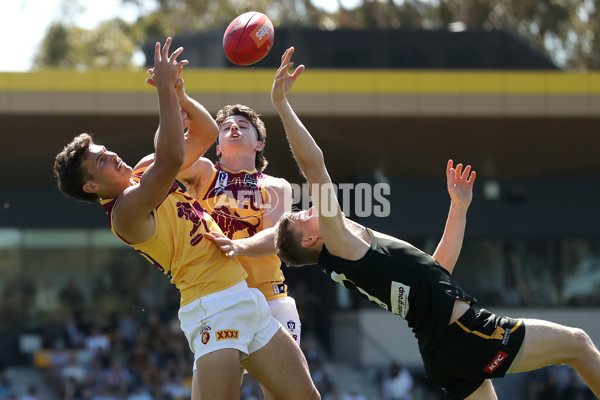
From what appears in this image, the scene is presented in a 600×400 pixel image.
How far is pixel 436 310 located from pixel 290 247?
0.97 meters

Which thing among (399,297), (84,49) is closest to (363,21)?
(84,49)

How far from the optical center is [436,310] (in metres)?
5.30

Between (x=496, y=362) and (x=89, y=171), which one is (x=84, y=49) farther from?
(x=496, y=362)

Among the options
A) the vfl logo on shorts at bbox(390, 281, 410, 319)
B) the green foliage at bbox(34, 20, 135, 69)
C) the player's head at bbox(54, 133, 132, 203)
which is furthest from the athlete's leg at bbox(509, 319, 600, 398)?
the green foliage at bbox(34, 20, 135, 69)

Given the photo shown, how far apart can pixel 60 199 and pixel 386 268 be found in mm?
16141

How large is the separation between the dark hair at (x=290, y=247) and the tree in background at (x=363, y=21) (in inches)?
1006

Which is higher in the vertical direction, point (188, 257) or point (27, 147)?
point (27, 147)

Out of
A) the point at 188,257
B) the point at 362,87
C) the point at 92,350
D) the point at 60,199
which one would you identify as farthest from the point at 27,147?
the point at 188,257

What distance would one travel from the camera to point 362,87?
1675 cm

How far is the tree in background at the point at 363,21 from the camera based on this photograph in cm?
3256

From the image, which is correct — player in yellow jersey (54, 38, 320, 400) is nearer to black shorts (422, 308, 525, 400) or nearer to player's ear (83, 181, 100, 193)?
player's ear (83, 181, 100, 193)

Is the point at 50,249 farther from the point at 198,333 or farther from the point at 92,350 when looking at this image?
the point at 198,333

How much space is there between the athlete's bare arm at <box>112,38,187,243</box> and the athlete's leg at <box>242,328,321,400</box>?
1096mm

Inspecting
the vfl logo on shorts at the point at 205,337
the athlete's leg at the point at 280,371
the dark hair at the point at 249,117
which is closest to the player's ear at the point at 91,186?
the vfl logo on shorts at the point at 205,337
